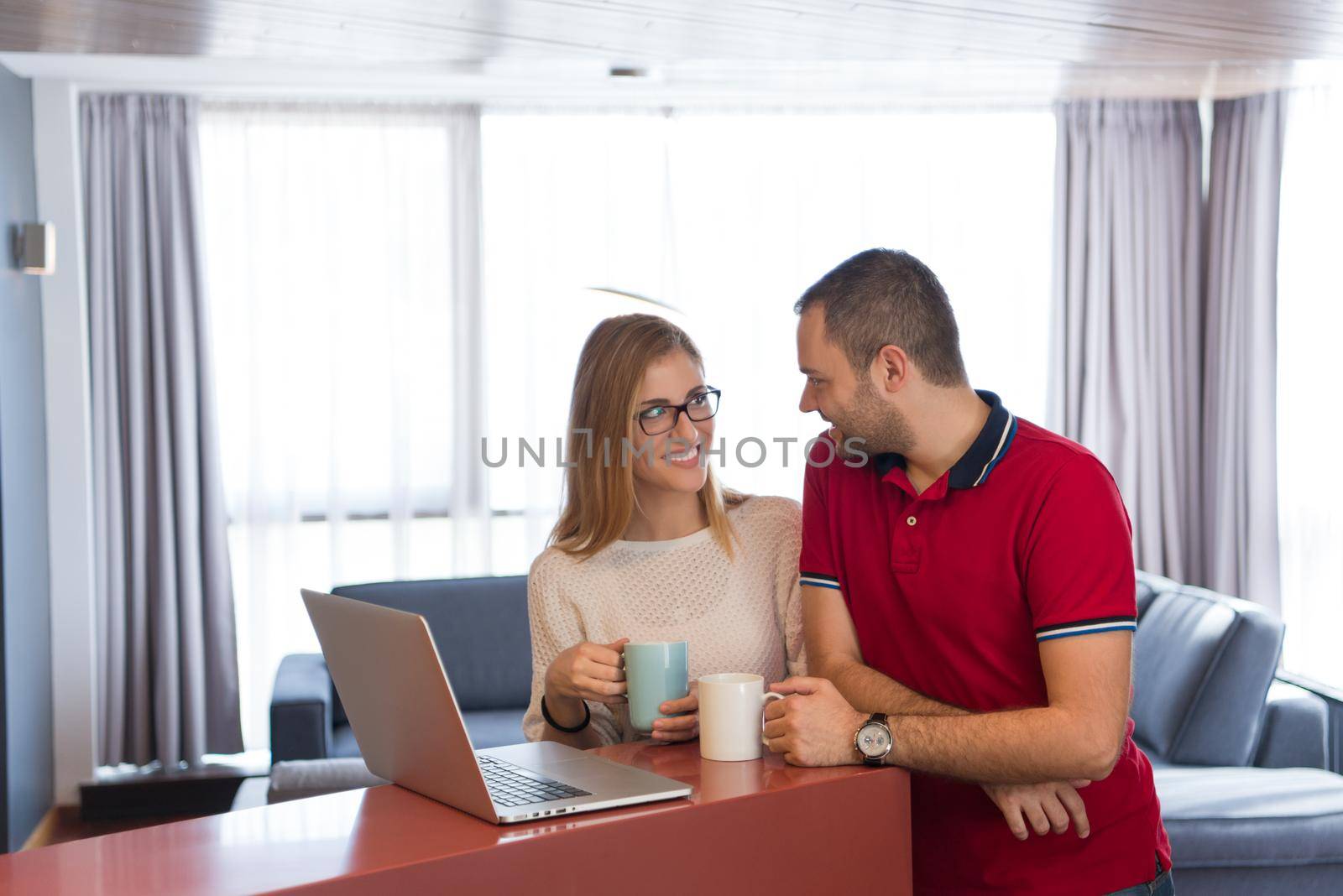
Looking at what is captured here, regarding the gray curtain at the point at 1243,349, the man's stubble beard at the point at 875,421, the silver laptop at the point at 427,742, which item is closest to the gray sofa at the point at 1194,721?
the gray curtain at the point at 1243,349

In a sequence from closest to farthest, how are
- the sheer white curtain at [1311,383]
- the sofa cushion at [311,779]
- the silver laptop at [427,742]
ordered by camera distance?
the silver laptop at [427,742] < the sofa cushion at [311,779] < the sheer white curtain at [1311,383]

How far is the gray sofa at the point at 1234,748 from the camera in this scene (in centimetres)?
298

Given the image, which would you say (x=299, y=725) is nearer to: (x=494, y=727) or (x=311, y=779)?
(x=311, y=779)

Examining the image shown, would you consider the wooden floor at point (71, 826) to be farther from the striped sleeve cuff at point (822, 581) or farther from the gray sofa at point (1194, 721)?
the striped sleeve cuff at point (822, 581)

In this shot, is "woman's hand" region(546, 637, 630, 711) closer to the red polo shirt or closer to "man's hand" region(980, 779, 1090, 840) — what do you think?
the red polo shirt

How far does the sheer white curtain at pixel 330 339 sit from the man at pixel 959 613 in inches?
125

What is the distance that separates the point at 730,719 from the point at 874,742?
170 millimetres

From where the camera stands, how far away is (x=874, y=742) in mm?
1419

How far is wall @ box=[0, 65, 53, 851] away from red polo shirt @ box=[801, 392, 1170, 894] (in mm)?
3192

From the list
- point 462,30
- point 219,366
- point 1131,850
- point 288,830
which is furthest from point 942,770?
point 219,366

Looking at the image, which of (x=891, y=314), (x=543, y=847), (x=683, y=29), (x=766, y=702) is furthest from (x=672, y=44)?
(x=543, y=847)

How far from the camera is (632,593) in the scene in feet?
6.34

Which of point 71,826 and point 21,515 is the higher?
point 21,515

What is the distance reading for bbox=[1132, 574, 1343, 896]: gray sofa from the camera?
9.77 ft
